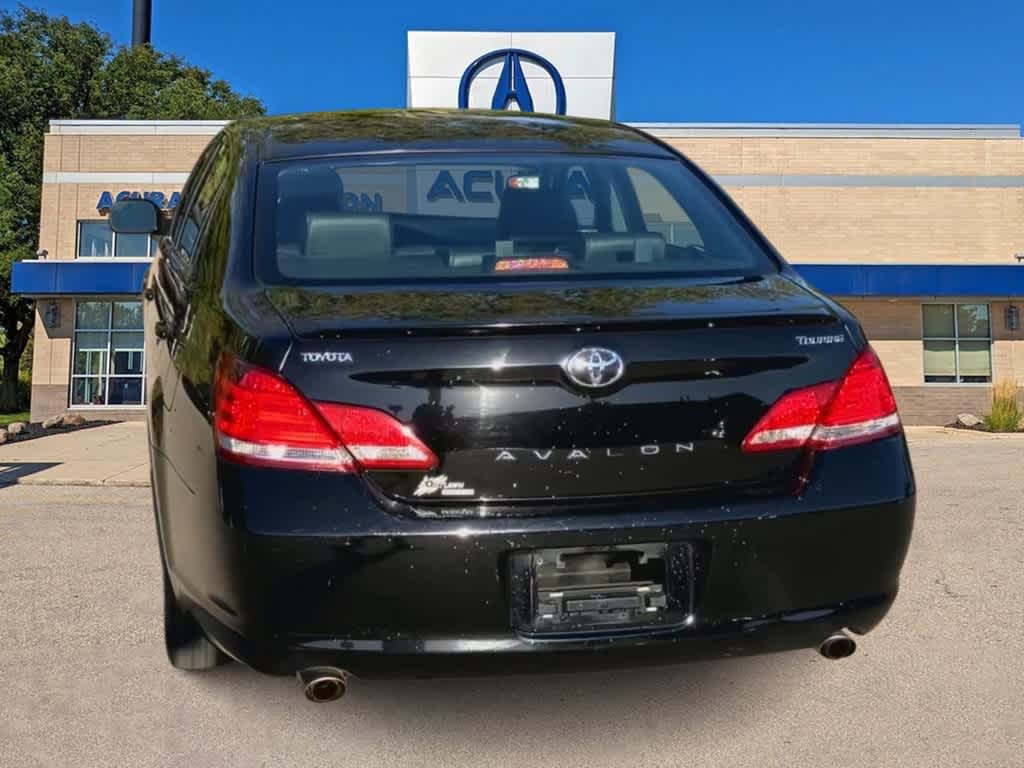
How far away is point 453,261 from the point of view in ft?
8.98

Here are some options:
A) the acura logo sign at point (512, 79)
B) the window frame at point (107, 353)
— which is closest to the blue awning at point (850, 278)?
the window frame at point (107, 353)

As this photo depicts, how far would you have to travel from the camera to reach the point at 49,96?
3130 centimetres

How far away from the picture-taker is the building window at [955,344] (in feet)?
71.8

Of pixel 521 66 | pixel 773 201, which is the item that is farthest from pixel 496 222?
pixel 773 201

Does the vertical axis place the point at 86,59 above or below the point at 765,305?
above

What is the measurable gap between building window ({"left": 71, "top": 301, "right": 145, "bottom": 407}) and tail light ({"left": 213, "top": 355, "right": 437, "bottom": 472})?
2109cm

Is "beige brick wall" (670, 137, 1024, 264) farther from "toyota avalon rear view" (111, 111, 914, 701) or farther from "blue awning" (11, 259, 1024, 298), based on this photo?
"toyota avalon rear view" (111, 111, 914, 701)

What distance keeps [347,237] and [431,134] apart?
68 centimetres

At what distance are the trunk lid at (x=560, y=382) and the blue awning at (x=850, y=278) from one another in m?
19.5

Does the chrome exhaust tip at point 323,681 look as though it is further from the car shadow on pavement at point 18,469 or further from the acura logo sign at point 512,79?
the acura logo sign at point 512,79

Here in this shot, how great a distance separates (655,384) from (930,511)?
199 inches

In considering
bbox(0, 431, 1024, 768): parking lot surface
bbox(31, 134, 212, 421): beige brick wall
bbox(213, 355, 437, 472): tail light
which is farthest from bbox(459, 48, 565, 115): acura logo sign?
bbox(213, 355, 437, 472): tail light

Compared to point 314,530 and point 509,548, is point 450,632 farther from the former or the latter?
point 314,530

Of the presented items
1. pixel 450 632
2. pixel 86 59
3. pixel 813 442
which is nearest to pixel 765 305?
pixel 813 442
